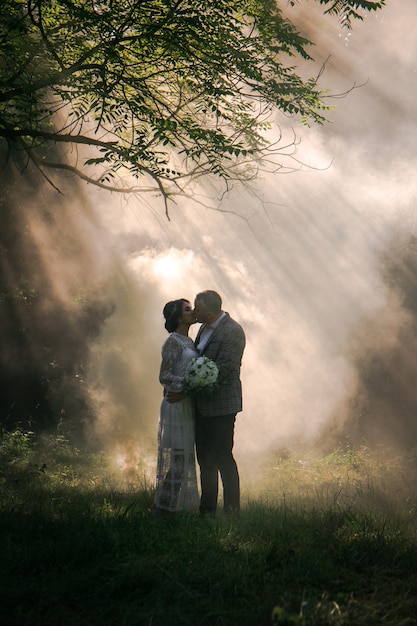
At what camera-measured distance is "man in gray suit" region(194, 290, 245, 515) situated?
5.74 metres

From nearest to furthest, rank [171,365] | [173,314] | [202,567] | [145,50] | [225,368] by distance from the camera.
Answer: [202,567] < [225,368] < [171,365] < [173,314] < [145,50]

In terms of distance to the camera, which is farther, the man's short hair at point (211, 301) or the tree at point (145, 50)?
the tree at point (145, 50)

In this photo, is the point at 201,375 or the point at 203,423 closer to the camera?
the point at 201,375

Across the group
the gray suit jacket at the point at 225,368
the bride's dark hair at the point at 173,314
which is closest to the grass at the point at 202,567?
the gray suit jacket at the point at 225,368

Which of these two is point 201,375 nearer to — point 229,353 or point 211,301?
point 229,353

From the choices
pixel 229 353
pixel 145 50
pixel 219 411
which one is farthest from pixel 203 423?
pixel 145 50

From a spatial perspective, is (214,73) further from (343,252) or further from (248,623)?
(343,252)

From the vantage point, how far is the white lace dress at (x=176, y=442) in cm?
569

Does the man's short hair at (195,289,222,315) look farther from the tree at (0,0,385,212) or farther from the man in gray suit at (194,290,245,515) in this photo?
the tree at (0,0,385,212)

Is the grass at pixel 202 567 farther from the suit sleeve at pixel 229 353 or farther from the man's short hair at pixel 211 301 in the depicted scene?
the man's short hair at pixel 211 301

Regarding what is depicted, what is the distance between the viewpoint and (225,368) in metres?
5.71

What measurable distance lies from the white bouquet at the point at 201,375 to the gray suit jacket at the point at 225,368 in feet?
0.61

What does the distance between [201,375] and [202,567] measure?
1.95 m

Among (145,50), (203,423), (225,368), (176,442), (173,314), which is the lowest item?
(176,442)
